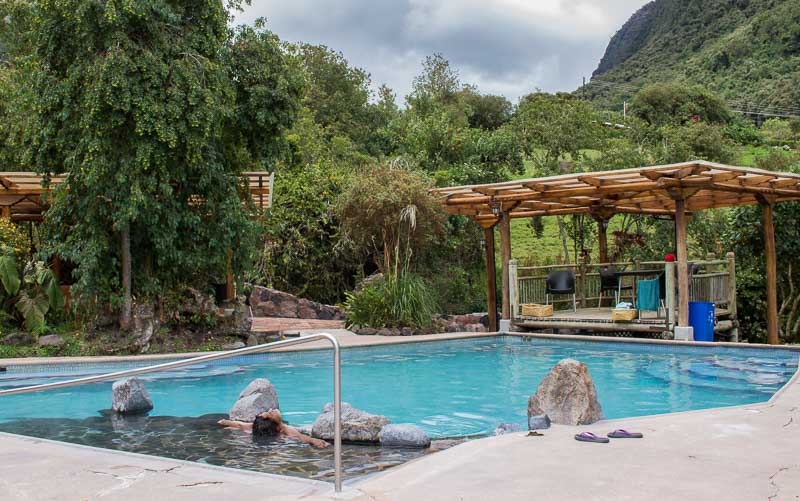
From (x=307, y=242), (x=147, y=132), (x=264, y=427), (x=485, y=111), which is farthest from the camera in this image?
(x=485, y=111)

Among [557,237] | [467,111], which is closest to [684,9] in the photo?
[467,111]

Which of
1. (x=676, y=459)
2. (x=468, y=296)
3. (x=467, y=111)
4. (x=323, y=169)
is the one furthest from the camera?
(x=467, y=111)

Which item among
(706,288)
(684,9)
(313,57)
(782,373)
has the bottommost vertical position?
(782,373)

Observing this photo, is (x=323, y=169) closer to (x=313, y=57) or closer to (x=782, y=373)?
(x=782, y=373)

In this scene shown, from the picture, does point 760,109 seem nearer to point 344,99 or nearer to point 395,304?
point 344,99

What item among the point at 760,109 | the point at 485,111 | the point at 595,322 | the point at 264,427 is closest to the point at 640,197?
the point at 595,322

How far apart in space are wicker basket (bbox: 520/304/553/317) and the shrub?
1.96m

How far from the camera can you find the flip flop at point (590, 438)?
17.9 feet

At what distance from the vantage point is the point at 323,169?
21.8 m

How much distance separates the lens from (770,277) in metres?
14.4

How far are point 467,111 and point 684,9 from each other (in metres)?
38.2

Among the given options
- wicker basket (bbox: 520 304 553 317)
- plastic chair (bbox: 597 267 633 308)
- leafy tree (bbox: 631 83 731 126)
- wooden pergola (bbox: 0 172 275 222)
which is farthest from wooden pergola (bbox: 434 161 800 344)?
leafy tree (bbox: 631 83 731 126)

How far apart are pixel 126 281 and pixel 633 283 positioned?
1074 cm

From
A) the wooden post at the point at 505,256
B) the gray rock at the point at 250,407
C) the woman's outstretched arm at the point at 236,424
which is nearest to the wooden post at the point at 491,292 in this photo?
the wooden post at the point at 505,256
